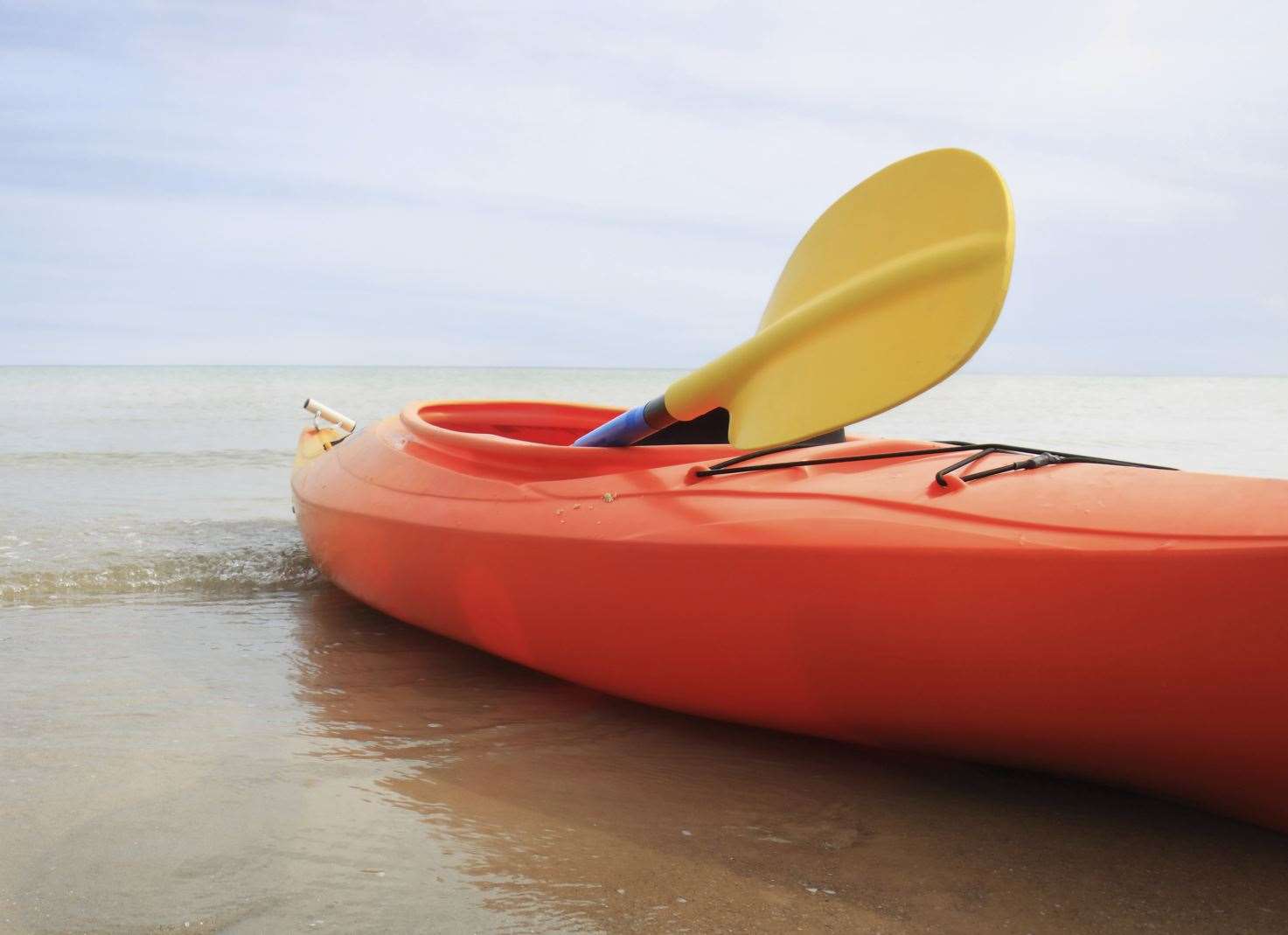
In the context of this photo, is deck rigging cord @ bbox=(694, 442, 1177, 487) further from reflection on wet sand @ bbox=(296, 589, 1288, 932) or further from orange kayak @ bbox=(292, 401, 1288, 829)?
reflection on wet sand @ bbox=(296, 589, 1288, 932)

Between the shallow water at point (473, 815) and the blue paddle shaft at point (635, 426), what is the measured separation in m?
0.67

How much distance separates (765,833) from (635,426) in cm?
112

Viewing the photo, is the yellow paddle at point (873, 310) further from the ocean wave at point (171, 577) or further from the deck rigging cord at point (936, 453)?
the ocean wave at point (171, 577)

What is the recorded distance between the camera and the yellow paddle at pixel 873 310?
82.0 inches

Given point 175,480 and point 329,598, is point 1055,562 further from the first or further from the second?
point 175,480

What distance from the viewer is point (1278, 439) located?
1259 cm

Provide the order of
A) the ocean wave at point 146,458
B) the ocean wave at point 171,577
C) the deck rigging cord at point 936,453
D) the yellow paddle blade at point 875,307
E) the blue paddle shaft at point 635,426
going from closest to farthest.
Answer: 1. the yellow paddle blade at point 875,307
2. the deck rigging cord at point 936,453
3. the blue paddle shaft at point 635,426
4. the ocean wave at point 171,577
5. the ocean wave at point 146,458

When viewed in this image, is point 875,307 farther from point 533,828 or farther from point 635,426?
point 533,828

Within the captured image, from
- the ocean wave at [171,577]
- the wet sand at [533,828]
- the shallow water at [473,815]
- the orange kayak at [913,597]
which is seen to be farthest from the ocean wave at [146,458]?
the orange kayak at [913,597]

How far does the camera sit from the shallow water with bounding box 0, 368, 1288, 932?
1.75m

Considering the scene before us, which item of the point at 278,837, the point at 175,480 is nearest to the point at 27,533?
the point at 175,480

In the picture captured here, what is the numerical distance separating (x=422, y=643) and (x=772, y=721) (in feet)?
4.69

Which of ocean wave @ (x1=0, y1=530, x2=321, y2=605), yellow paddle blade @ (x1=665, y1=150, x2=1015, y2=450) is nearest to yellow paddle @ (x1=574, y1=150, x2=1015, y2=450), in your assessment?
yellow paddle blade @ (x1=665, y1=150, x2=1015, y2=450)

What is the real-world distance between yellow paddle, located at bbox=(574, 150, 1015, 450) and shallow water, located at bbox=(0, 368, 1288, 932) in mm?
762
